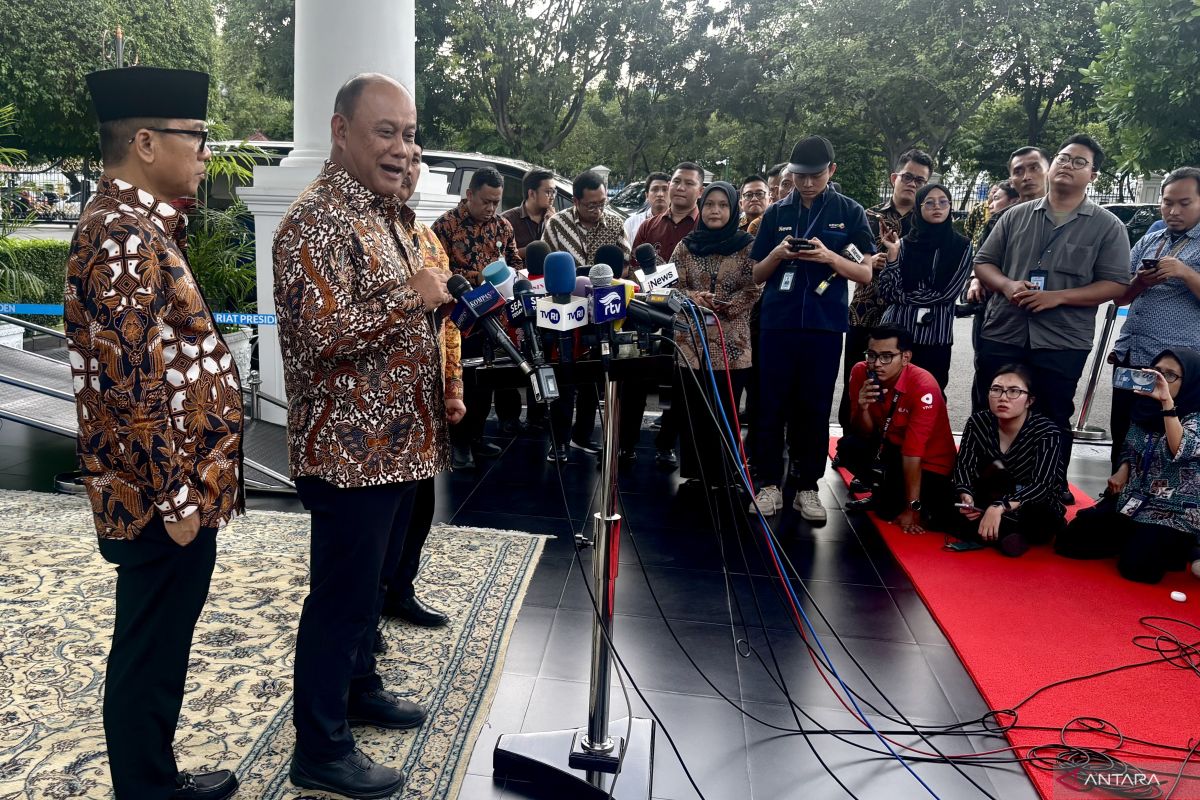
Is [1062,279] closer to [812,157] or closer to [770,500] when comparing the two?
[812,157]

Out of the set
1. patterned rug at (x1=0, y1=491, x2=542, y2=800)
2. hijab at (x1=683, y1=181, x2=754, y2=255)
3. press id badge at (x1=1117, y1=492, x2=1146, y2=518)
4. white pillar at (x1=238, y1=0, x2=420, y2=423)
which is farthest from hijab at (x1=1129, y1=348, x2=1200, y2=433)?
white pillar at (x1=238, y1=0, x2=420, y2=423)

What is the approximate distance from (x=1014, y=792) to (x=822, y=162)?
2829 millimetres

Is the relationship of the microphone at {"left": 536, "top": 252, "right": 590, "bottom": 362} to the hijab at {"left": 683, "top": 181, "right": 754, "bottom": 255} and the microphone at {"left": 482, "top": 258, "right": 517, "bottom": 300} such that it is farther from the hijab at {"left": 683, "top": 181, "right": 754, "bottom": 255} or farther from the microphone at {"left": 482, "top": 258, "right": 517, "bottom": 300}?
the hijab at {"left": 683, "top": 181, "right": 754, "bottom": 255}

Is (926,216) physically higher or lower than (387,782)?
higher

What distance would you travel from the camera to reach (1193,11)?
9.25 meters

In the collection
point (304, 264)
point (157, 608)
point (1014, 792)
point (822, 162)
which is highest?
point (822, 162)

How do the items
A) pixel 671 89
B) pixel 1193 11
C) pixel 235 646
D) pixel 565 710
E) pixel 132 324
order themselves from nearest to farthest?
pixel 132 324, pixel 565 710, pixel 235 646, pixel 1193 11, pixel 671 89

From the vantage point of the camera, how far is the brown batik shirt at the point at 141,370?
175 cm

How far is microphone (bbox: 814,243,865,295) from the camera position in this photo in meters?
4.23

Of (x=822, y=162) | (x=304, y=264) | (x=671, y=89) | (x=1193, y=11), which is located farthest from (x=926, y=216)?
(x=671, y=89)

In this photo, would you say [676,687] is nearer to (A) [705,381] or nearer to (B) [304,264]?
(B) [304,264]

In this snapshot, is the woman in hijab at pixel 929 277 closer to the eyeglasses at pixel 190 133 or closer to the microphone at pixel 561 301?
the microphone at pixel 561 301

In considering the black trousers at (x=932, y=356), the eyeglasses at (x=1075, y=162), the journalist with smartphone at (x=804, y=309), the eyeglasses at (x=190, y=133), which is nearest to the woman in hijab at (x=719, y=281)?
the journalist with smartphone at (x=804, y=309)

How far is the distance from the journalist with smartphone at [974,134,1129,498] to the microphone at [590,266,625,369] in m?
3.10
